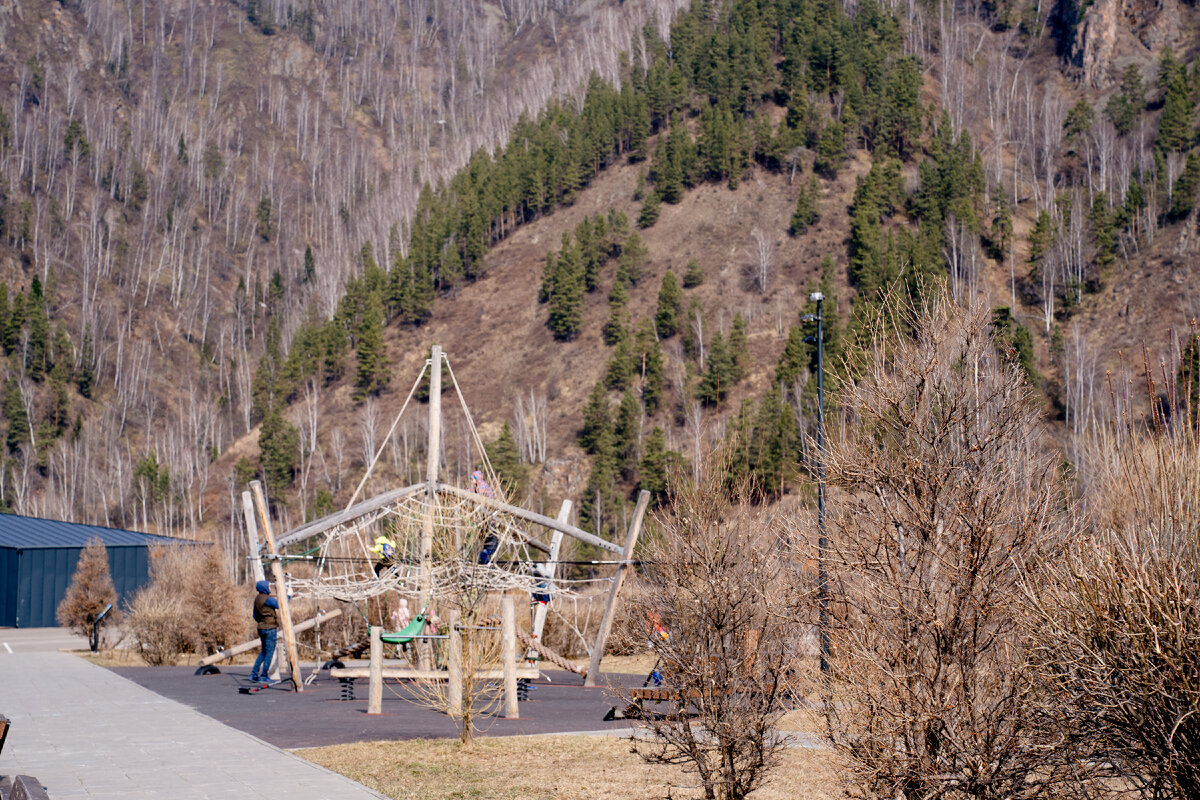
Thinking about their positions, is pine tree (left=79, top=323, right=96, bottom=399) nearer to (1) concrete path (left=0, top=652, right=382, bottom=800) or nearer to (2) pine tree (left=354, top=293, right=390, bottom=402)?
(2) pine tree (left=354, top=293, right=390, bottom=402)

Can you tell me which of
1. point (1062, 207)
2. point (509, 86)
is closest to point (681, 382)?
point (1062, 207)

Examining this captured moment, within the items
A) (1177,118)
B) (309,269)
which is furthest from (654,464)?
(309,269)

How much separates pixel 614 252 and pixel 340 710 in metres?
66.9

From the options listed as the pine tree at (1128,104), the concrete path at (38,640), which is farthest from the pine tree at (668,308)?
the concrete path at (38,640)

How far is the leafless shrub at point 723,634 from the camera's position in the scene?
843cm


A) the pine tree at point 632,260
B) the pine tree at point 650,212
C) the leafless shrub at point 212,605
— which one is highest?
the pine tree at point 650,212

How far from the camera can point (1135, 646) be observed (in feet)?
15.5

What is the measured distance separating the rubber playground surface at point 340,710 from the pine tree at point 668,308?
50.8m

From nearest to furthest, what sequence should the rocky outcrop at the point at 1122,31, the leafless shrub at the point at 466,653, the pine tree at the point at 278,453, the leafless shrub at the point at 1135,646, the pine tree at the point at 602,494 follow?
1. the leafless shrub at the point at 1135,646
2. the leafless shrub at the point at 466,653
3. the pine tree at the point at 602,494
4. the pine tree at the point at 278,453
5. the rocky outcrop at the point at 1122,31

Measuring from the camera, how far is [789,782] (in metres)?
9.83

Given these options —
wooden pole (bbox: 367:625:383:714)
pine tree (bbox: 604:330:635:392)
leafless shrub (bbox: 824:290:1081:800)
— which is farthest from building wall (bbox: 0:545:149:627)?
leafless shrub (bbox: 824:290:1081:800)

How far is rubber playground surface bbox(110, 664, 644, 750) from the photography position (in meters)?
12.4

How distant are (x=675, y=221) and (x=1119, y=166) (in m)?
33.2

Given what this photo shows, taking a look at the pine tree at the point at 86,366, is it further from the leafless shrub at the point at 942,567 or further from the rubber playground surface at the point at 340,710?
the leafless shrub at the point at 942,567
